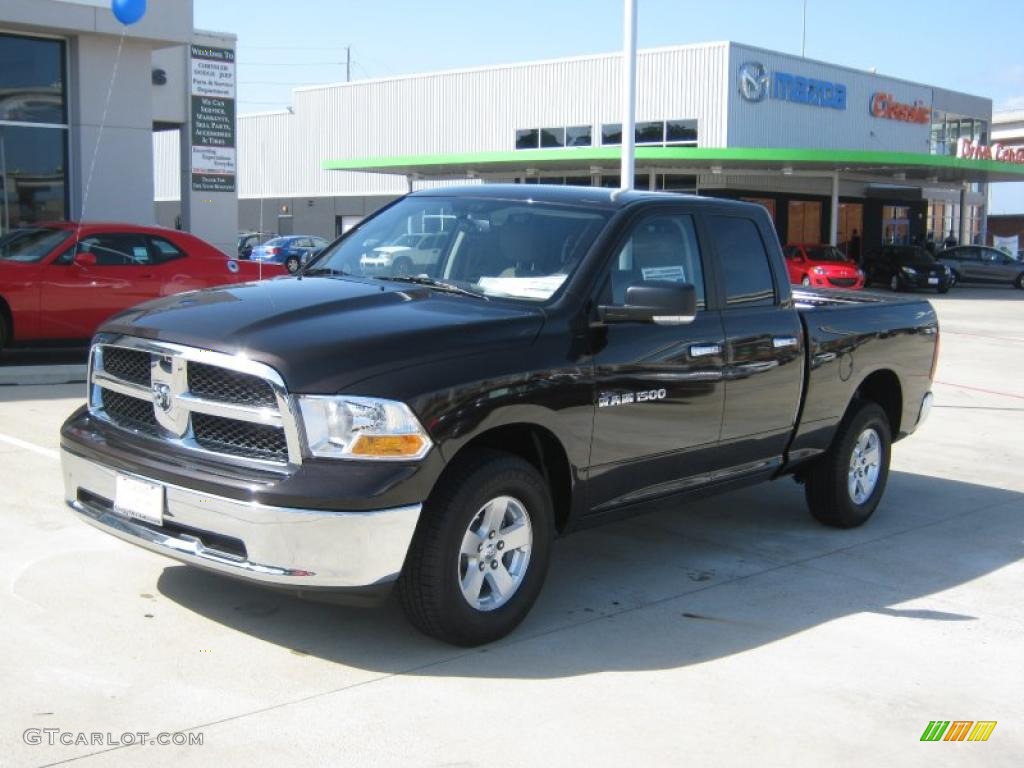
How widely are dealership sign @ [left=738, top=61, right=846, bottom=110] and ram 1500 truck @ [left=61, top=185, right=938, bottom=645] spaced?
35.7 metres

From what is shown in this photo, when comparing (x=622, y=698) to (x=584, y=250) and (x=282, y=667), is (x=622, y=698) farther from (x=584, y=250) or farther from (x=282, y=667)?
(x=584, y=250)

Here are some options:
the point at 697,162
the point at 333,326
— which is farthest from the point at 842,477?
the point at 697,162

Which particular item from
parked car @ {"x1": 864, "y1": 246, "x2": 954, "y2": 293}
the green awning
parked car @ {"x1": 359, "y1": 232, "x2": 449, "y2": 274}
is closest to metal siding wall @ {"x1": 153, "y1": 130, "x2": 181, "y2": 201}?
the green awning

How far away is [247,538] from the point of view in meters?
4.45

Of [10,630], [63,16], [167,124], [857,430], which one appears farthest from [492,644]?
[167,124]

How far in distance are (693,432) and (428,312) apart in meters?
1.65

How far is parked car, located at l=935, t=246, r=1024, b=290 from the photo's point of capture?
42.6 meters

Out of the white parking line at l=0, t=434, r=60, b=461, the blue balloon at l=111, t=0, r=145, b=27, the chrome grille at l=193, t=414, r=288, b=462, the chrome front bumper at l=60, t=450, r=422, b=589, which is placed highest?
the blue balloon at l=111, t=0, r=145, b=27

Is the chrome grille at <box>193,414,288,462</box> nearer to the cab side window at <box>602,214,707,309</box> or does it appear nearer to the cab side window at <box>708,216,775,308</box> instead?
the cab side window at <box>602,214,707,309</box>

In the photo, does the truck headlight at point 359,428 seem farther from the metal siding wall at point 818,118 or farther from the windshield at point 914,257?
the metal siding wall at point 818,118

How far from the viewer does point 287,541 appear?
4402 millimetres

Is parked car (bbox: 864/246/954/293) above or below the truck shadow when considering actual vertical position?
above

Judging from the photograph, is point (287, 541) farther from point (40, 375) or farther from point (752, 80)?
point (752, 80)

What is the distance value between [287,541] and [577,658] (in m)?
1.36
